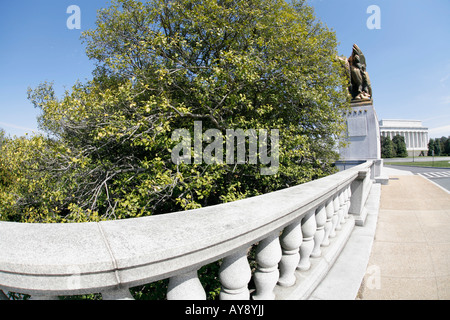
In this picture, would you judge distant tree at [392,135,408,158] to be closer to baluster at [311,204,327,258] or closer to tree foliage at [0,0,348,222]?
tree foliage at [0,0,348,222]

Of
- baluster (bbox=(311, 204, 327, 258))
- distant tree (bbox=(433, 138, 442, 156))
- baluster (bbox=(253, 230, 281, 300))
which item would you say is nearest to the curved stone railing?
baluster (bbox=(253, 230, 281, 300))

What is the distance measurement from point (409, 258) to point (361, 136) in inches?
502

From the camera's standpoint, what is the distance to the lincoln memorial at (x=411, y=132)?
80.7 meters

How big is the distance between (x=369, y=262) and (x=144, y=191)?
12.9 feet

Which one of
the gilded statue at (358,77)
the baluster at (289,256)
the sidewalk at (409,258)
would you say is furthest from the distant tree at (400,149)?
the baluster at (289,256)

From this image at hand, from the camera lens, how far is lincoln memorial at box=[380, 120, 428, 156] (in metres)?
80.7

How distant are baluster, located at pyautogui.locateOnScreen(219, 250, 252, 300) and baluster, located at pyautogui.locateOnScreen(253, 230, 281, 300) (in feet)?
0.86

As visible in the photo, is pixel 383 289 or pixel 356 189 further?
pixel 356 189

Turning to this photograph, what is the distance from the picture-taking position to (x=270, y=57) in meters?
6.58

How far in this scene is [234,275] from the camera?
1325mm

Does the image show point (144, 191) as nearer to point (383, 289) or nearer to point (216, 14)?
point (383, 289)

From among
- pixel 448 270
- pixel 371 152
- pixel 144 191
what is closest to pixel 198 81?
pixel 144 191

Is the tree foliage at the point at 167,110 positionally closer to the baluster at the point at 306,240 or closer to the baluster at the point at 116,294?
the baluster at the point at 306,240
